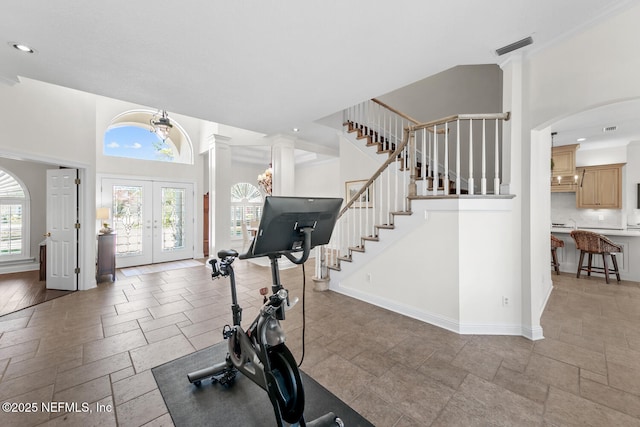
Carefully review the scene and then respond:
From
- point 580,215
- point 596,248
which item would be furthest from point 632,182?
point 596,248

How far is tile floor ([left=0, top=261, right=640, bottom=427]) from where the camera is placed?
173cm

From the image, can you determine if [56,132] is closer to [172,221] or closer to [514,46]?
[172,221]

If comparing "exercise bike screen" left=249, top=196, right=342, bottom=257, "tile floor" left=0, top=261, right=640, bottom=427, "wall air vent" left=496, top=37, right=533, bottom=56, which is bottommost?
"tile floor" left=0, top=261, right=640, bottom=427

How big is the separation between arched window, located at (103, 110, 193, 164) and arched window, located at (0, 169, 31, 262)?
1.75 m

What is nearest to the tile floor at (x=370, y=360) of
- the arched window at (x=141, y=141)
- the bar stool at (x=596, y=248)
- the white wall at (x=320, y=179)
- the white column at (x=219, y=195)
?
the bar stool at (x=596, y=248)

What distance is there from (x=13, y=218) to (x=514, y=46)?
29.4 ft

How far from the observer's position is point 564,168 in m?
5.29

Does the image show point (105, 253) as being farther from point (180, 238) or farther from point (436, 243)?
point (436, 243)

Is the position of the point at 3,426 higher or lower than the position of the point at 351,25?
lower

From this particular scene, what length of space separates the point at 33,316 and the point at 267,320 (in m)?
3.75

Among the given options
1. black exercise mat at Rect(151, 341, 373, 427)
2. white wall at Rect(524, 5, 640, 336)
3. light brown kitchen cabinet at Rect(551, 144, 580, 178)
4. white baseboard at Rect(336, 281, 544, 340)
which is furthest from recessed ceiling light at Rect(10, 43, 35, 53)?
light brown kitchen cabinet at Rect(551, 144, 580, 178)

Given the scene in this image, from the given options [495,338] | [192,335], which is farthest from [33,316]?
[495,338]

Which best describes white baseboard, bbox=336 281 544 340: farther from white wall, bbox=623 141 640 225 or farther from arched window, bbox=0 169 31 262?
arched window, bbox=0 169 31 262

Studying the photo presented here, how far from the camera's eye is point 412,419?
167 centimetres
